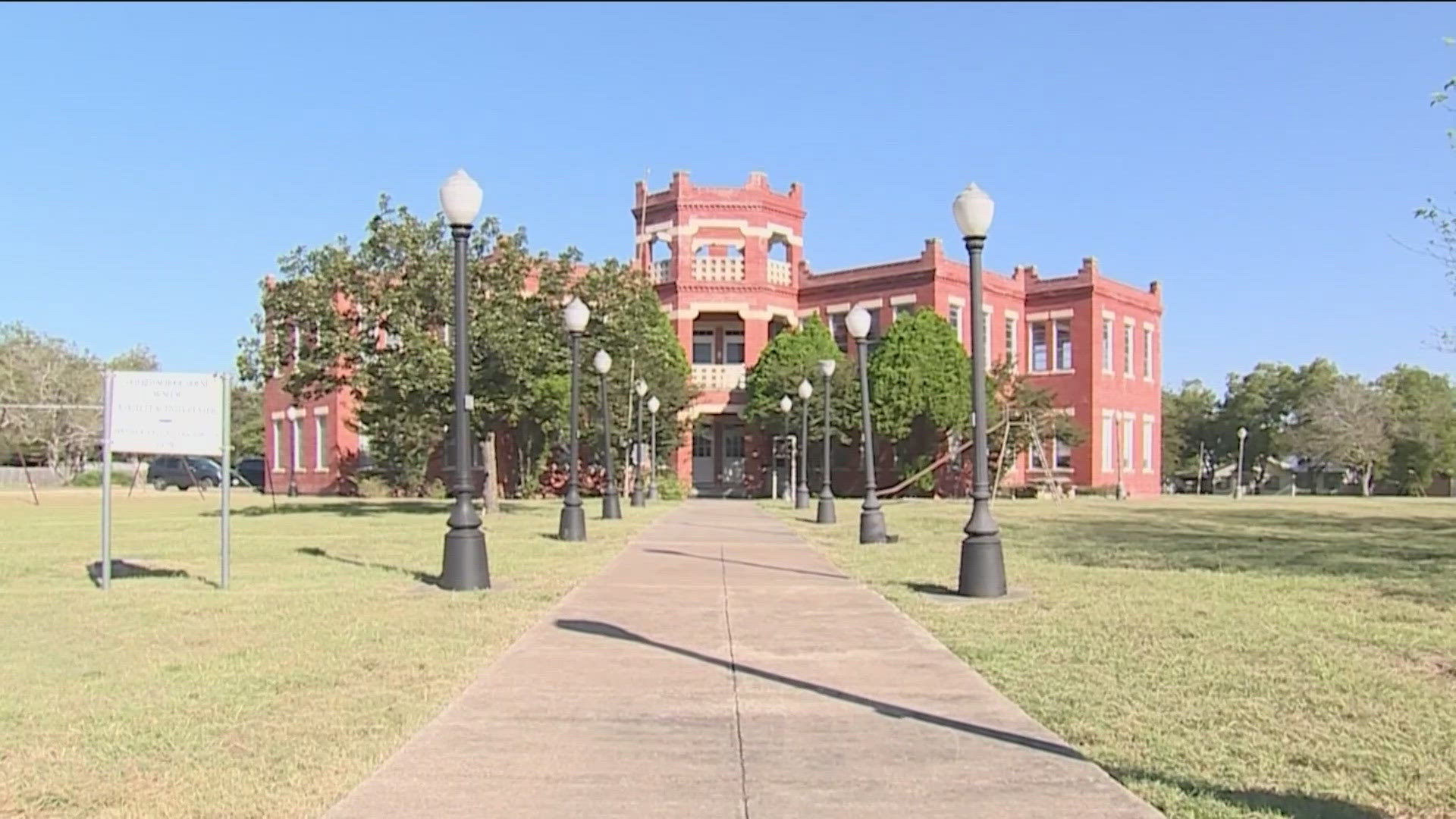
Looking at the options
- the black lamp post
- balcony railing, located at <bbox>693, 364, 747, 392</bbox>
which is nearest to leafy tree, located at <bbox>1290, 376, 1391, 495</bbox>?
balcony railing, located at <bbox>693, 364, 747, 392</bbox>

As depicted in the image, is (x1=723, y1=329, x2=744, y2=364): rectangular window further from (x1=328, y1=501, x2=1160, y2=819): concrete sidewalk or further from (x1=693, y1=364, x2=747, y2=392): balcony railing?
(x1=328, y1=501, x2=1160, y2=819): concrete sidewalk

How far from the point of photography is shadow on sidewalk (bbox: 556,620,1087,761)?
6004mm

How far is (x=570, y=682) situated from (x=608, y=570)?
724 cm

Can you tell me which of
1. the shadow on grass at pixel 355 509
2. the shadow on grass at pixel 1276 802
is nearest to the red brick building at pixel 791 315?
the shadow on grass at pixel 355 509

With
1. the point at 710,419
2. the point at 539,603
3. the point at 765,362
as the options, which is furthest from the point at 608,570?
the point at 710,419

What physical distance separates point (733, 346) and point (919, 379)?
9837mm

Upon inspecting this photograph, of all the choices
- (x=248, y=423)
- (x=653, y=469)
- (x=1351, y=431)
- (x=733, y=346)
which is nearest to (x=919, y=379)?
(x=653, y=469)

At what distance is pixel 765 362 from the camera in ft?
149

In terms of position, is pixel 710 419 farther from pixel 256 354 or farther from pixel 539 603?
pixel 539 603

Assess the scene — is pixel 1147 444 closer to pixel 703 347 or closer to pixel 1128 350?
pixel 1128 350

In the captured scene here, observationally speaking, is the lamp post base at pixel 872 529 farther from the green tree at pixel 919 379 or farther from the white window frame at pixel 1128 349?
the white window frame at pixel 1128 349

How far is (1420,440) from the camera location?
68938 millimetres

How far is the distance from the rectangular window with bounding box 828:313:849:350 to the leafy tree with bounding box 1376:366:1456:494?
124 feet

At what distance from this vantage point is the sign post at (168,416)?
1290cm
